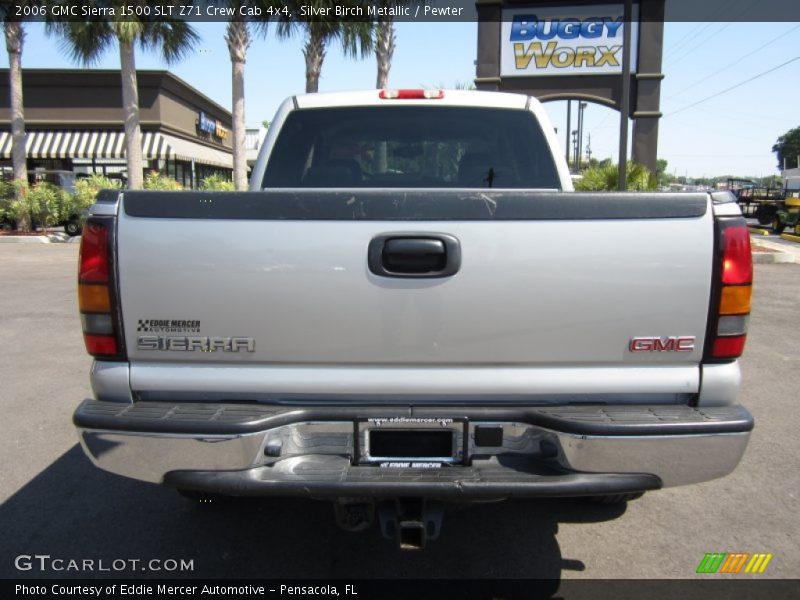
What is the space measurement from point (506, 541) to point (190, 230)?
2.08m

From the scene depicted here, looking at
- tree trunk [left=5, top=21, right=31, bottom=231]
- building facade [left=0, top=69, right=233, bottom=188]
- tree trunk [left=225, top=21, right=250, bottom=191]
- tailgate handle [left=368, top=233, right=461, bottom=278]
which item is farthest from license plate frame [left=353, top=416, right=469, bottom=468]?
building facade [left=0, top=69, right=233, bottom=188]

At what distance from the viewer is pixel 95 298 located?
2.34 meters

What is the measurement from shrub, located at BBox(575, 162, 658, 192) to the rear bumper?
544 inches

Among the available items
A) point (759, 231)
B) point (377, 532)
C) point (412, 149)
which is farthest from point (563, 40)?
point (377, 532)

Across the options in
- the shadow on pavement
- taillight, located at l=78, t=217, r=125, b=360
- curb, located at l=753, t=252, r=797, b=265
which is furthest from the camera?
curb, located at l=753, t=252, r=797, b=265

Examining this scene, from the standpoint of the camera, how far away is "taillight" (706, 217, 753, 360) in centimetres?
225

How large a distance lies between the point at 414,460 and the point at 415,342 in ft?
1.39

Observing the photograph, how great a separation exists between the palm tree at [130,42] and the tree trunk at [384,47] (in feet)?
17.9

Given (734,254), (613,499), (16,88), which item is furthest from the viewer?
(16,88)

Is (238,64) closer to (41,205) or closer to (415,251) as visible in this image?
(41,205)

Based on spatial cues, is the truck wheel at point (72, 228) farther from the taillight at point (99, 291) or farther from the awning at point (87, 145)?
the taillight at point (99, 291)

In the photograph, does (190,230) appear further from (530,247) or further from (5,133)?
(5,133)

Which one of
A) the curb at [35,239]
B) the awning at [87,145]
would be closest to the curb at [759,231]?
the curb at [35,239]

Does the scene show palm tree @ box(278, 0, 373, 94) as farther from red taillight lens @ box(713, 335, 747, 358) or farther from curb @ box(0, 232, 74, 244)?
red taillight lens @ box(713, 335, 747, 358)
